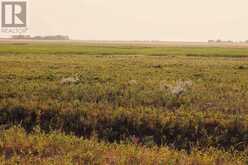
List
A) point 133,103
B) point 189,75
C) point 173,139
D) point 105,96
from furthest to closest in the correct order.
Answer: point 189,75 < point 105,96 < point 133,103 < point 173,139

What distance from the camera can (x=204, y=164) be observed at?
8062mm

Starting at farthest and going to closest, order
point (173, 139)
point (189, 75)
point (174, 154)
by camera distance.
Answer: point (189, 75) < point (173, 139) < point (174, 154)

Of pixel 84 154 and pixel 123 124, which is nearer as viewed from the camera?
pixel 84 154

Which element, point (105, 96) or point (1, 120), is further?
point (105, 96)

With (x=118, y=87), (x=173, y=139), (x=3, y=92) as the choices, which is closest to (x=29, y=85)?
(x=3, y=92)

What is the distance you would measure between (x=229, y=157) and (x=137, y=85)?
873 cm

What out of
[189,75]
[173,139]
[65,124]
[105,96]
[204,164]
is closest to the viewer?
[204,164]

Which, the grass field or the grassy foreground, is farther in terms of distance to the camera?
the grass field

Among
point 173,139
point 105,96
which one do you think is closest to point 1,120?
point 105,96

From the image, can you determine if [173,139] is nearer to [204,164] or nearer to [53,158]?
[204,164]

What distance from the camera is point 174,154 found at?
340 inches

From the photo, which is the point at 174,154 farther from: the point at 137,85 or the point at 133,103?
the point at 137,85

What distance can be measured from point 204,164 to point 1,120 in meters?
6.57

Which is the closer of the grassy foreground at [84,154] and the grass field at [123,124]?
the grassy foreground at [84,154]
